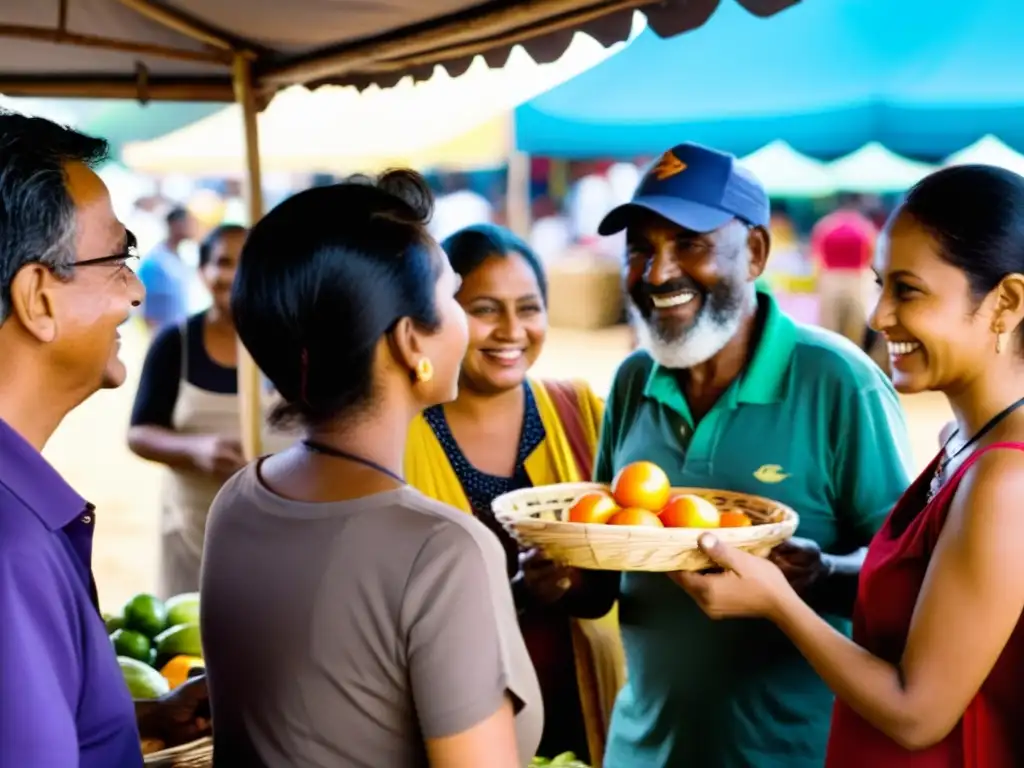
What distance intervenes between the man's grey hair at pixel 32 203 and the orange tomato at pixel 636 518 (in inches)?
49.6

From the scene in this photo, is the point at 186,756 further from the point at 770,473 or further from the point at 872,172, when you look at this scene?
the point at 872,172

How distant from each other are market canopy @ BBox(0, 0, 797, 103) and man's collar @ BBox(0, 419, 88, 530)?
5.39 feet

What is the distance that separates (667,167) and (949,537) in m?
1.39

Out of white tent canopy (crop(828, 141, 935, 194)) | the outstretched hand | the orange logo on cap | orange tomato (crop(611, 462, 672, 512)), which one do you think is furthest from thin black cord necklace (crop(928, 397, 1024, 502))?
white tent canopy (crop(828, 141, 935, 194))

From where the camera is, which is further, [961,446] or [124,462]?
[124,462]

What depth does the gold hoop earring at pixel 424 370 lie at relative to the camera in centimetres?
158

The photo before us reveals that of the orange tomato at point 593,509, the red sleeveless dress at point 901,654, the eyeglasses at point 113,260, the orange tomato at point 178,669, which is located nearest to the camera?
the eyeglasses at point 113,260

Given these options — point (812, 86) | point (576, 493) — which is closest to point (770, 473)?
point (576, 493)

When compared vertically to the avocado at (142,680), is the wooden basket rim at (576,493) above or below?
above

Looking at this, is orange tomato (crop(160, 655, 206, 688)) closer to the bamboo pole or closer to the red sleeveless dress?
the bamboo pole

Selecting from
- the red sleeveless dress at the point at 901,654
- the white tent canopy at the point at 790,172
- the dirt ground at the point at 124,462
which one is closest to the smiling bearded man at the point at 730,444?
the red sleeveless dress at the point at 901,654

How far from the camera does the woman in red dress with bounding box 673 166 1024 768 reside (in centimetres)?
163

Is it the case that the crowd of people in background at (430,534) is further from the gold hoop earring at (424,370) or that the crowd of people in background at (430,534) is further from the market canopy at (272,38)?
the market canopy at (272,38)

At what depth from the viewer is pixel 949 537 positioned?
166 cm
